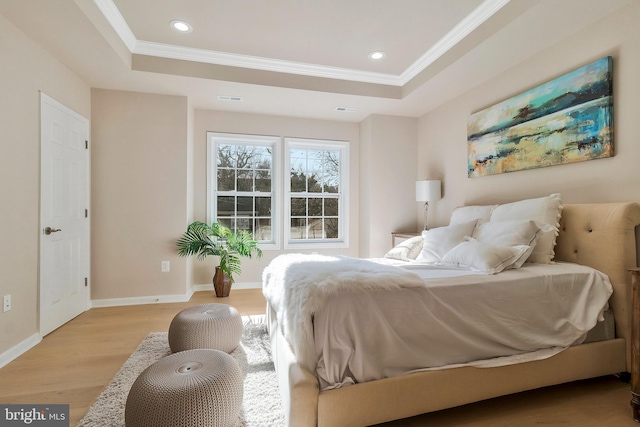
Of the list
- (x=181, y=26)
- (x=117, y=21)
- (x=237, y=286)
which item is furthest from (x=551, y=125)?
(x=237, y=286)

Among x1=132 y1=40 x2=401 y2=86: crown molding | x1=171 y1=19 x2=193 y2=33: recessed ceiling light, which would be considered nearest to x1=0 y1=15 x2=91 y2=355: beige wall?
x1=132 y1=40 x2=401 y2=86: crown molding

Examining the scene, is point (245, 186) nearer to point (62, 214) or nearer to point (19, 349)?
point (62, 214)

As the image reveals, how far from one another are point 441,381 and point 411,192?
11.0 ft

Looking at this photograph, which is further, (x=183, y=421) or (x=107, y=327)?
(x=107, y=327)

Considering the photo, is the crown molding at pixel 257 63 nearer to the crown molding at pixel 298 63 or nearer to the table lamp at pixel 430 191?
the crown molding at pixel 298 63

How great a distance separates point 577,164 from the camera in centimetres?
247

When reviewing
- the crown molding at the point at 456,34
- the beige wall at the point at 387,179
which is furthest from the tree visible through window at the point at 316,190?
the crown molding at the point at 456,34

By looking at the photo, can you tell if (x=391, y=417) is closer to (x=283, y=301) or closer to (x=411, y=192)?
(x=283, y=301)

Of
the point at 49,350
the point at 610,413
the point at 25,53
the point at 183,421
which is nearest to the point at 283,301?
the point at 183,421

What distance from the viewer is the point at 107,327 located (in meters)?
2.98

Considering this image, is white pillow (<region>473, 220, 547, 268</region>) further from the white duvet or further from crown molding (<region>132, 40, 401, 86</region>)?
crown molding (<region>132, 40, 401, 86</region>)

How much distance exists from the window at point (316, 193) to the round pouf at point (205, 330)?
2374 mm

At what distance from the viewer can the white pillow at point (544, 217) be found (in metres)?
2.24

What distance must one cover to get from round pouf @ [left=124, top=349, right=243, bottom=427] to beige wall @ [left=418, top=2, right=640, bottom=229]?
283cm
